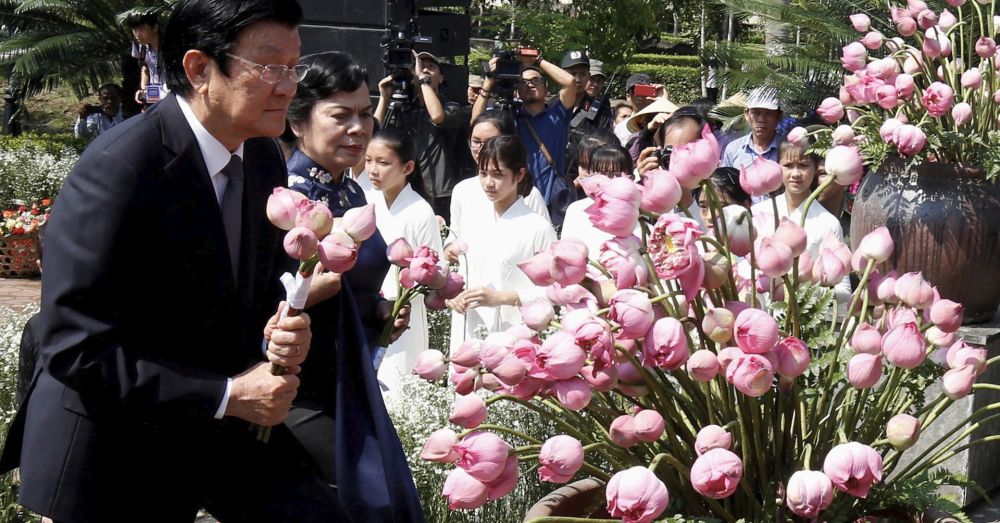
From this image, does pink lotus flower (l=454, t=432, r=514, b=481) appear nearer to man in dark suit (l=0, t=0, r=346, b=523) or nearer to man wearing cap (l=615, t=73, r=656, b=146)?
man in dark suit (l=0, t=0, r=346, b=523)

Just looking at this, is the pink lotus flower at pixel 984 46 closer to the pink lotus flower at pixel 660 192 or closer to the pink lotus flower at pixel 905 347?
the pink lotus flower at pixel 905 347

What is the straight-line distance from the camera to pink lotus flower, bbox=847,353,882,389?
206 cm

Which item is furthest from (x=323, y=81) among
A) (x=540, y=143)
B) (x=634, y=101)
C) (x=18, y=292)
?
(x=18, y=292)

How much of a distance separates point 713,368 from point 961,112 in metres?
1.78

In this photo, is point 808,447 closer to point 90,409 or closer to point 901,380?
point 901,380

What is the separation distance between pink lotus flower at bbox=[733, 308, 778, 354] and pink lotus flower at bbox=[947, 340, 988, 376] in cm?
41

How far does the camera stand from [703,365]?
2.02 m

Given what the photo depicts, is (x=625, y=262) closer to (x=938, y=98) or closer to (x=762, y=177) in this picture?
(x=762, y=177)

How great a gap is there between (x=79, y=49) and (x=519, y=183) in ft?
35.9

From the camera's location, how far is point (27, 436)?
235 centimetres

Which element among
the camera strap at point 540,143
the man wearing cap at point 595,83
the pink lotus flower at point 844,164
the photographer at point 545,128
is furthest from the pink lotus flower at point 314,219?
the man wearing cap at point 595,83

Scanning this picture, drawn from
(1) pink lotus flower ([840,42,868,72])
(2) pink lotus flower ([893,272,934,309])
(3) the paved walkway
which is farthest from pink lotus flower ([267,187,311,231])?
(3) the paved walkway

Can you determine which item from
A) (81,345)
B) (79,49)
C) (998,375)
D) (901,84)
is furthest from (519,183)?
(79,49)

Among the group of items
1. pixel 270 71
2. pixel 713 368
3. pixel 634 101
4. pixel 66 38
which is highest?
pixel 270 71
